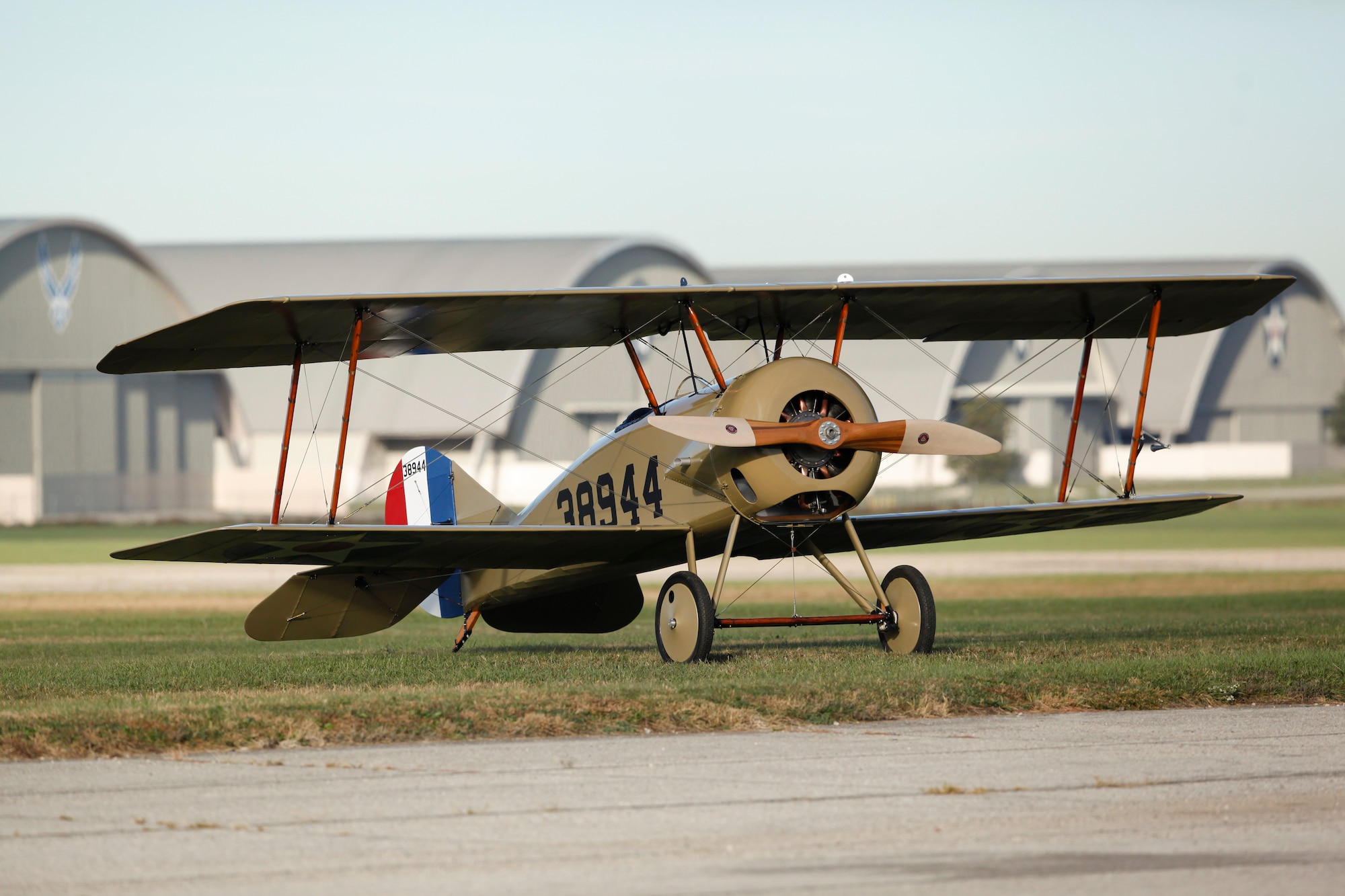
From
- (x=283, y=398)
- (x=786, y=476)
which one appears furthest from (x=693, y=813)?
(x=283, y=398)

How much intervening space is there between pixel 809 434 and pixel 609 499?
2552mm

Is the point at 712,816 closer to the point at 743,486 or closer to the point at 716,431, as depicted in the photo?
the point at 716,431

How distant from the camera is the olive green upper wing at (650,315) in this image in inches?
480

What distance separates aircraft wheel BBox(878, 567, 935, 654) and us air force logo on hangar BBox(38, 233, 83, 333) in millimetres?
45308

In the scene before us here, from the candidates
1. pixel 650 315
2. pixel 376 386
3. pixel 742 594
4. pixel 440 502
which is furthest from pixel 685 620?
pixel 376 386

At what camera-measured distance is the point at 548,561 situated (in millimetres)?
13445

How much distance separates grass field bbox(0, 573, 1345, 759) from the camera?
8781 mm

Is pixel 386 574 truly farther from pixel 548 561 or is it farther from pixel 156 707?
pixel 156 707

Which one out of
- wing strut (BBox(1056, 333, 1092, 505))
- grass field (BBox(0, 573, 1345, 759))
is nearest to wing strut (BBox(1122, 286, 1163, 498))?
wing strut (BBox(1056, 333, 1092, 505))

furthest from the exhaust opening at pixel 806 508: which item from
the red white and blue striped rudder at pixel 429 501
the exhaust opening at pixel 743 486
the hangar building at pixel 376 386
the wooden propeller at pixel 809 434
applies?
the hangar building at pixel 376 386

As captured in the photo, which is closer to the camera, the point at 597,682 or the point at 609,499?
the point at 597,682

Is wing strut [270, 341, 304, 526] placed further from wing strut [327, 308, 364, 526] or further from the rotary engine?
the rotary engine

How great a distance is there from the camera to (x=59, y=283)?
173 ft

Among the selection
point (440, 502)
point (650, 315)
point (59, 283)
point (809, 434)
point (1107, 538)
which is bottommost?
point (1107, 538)
